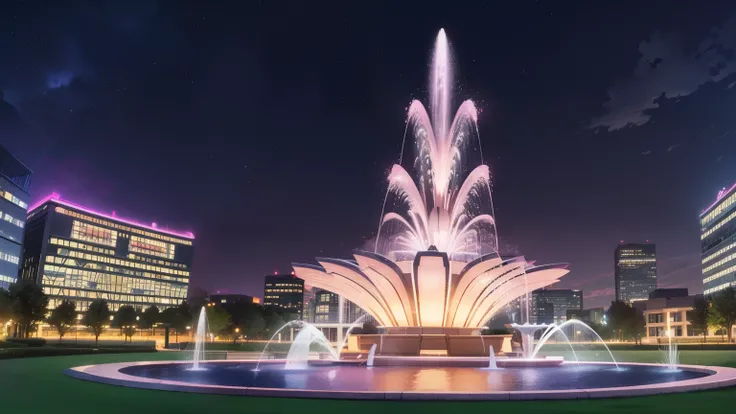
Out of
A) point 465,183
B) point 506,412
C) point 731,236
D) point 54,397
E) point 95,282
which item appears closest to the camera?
point 506,412

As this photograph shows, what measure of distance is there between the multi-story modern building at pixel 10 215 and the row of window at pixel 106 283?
37.6m

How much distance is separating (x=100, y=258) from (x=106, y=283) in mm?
7004

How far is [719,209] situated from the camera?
133 metres

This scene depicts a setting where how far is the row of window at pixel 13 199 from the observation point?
102 metres

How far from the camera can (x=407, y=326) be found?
34.2m

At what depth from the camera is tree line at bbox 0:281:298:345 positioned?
230 ft

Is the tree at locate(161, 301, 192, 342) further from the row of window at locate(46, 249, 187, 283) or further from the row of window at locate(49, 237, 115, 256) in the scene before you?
the row of window at locate(49, 237, 115, 256)

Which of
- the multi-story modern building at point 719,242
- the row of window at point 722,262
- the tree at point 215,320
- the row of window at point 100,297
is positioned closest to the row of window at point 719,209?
the multi-story modern building at point 719,242

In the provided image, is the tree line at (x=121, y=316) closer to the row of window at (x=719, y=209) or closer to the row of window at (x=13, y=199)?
the row of window at (x=13, y=199)

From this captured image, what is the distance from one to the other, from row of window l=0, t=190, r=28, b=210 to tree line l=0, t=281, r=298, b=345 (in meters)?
16.8

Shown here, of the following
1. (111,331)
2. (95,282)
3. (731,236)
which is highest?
(731,236)

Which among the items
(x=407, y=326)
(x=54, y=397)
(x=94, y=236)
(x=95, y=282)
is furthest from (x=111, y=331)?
(x=54, y=397)

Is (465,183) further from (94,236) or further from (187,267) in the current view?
(187,267)

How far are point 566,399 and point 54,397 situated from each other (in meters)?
11.7
